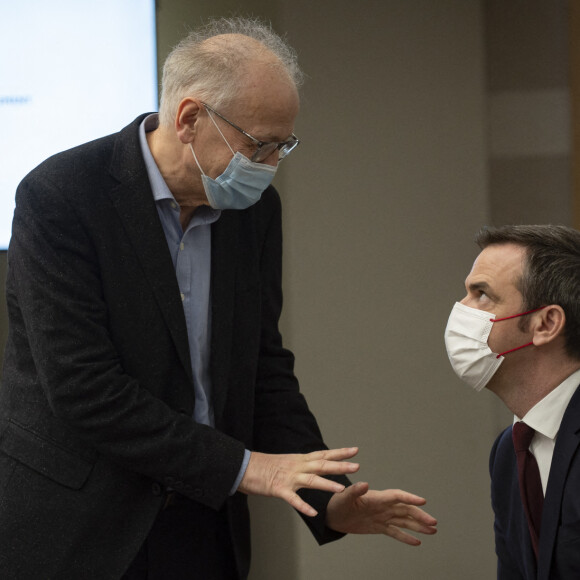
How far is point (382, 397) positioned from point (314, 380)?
0.29 m

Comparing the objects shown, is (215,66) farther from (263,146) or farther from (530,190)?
(530,190)

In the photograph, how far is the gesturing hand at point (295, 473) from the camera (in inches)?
61.1

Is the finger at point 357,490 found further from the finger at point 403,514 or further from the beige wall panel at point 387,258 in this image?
the beige wall panel at point 387,258

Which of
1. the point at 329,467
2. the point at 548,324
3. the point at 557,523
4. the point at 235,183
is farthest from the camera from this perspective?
the point at 548,324

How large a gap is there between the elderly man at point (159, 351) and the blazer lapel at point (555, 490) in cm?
23

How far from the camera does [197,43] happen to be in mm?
1830

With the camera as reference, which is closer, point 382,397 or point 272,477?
point 272,477

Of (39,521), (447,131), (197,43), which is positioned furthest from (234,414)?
(447,131)

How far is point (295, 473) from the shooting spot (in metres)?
1.60

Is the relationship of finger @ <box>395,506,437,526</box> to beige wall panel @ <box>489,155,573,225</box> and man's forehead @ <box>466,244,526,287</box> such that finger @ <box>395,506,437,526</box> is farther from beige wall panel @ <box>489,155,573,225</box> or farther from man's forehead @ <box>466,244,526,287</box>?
beige wall panel @ <box>489,155,573,225</box>

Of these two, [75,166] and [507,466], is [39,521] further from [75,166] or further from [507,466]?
[507,466]

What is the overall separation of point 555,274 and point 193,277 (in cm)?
80

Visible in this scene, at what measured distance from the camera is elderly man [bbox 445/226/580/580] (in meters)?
1.80

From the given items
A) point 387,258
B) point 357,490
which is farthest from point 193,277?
point 387,258
